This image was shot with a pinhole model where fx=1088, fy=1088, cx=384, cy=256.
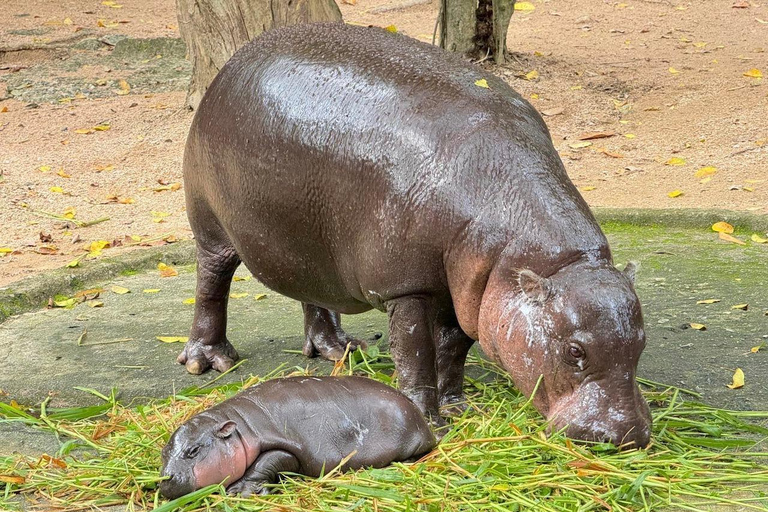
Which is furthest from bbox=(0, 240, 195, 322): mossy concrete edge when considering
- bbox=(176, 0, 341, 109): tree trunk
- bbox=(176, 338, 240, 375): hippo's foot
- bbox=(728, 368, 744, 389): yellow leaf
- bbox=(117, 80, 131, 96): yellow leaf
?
bbox=(117, 80, 131, 96): yellow leaf

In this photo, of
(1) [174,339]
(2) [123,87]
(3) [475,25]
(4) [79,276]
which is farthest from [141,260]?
(2) [123,87]

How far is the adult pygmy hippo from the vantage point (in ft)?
11.4

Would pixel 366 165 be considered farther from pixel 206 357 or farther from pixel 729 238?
pixel 729 238

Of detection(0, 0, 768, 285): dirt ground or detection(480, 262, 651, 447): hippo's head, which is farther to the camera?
detection(0, 0, 768, 285): dirt ground

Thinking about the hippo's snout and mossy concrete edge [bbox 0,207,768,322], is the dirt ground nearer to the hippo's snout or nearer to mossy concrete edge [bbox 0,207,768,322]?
mossy concrete edge [bbox 0,207,768,322]

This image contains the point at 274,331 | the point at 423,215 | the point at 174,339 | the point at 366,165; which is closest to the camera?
the point at 423,215

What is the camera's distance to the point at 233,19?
7578mm

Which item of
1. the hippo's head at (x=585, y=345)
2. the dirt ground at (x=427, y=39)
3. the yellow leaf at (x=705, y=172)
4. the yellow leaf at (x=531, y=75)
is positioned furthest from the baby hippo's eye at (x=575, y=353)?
the yellow leaf at (x=531, y=75)

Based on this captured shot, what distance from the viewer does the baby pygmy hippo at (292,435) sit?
3365mm

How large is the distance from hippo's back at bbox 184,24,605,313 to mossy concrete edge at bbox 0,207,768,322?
1839 mm

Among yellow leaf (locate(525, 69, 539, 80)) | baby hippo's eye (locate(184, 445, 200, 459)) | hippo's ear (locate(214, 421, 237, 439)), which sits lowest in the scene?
yellow leaf (locate(525, 69, 539, 80))

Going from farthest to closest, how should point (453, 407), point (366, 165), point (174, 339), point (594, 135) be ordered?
1. point (594, 135)
2. point (174, 339)
3. point (453, 407)
4. point (366, 165)

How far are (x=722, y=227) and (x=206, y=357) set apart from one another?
11.0 feet

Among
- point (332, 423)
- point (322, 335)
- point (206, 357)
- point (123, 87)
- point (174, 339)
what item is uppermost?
point (332, 423)
